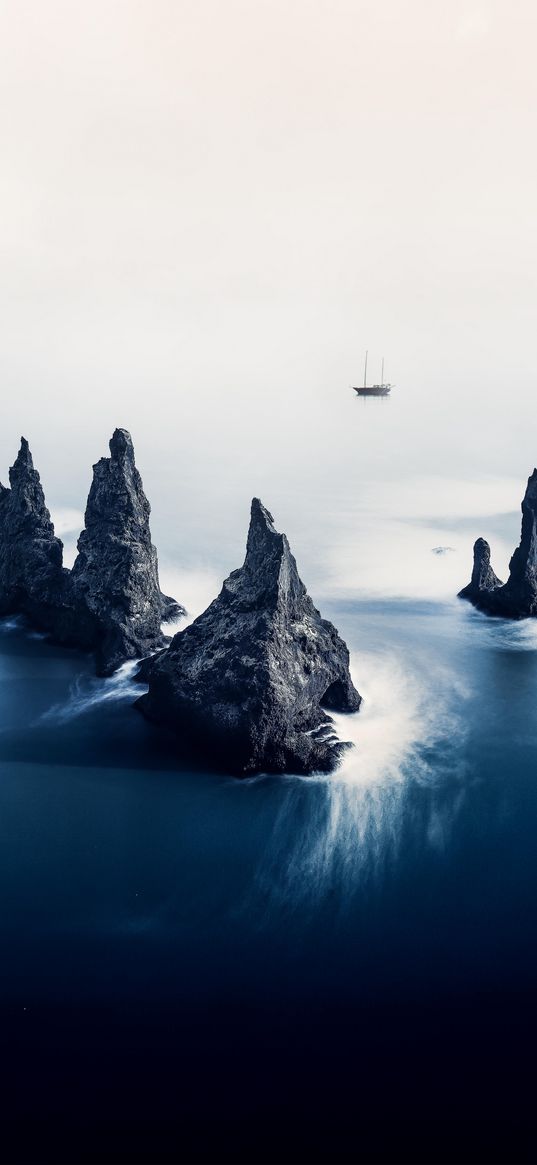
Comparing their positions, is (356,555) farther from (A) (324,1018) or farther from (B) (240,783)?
(A) (324,1018)

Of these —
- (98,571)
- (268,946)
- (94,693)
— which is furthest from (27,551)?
(268,946)

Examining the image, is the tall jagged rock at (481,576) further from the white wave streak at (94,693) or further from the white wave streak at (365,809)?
the white wave streak at (94,693)

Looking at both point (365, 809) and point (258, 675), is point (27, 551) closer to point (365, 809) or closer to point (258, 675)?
point (258, 675)

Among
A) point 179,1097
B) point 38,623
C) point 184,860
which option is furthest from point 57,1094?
point 38,623

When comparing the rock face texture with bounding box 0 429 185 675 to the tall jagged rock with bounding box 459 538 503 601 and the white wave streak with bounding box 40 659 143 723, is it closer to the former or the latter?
the white wave streak with bounding box 40 659 143 723

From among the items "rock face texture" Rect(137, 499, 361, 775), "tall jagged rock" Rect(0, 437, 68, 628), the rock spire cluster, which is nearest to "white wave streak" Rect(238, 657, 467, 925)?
the rock spire cluster

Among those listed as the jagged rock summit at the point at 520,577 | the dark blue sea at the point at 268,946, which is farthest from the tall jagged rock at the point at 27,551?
the jagged rock summit at the point at 520,577
